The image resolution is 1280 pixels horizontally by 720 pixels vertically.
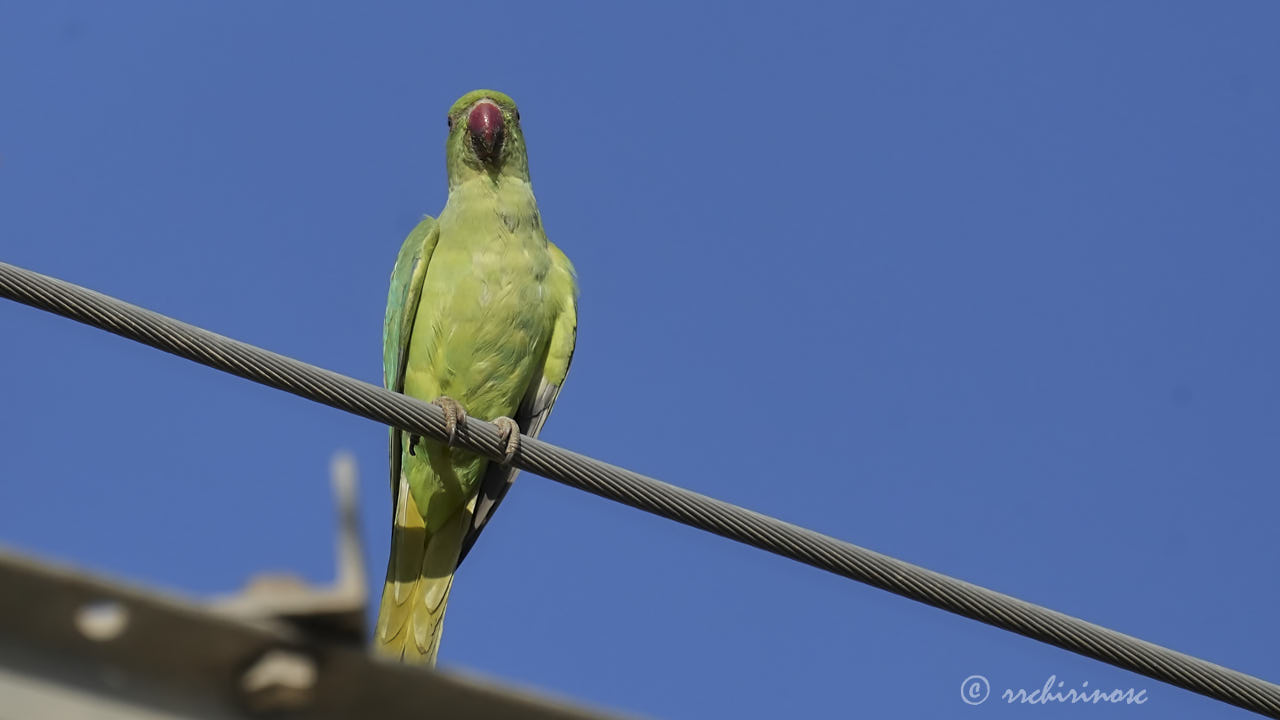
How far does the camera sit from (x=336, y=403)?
402cm

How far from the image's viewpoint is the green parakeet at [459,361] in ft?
20.9

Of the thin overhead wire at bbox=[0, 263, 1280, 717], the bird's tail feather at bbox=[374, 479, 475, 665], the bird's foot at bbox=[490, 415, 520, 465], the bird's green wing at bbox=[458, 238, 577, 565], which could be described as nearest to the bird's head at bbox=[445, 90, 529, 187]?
the bird's green wing at bbox=[458, 238, 577, 565]

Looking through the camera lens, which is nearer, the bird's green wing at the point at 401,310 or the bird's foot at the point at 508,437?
the bird's foot at the point at 508,437

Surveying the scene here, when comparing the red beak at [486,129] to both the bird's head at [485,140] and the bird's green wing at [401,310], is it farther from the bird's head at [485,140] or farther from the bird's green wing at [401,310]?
the bird's green wing at [401,310]

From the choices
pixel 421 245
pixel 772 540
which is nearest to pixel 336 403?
pixel 772 540

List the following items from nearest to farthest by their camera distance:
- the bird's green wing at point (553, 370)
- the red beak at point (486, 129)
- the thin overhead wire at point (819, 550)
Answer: the thin overhead wire at point (819, 550) → the bird's green wing at point (553, 370) → the red beak at point (486, 129)

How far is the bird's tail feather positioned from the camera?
614 centimetres

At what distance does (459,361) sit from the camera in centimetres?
652

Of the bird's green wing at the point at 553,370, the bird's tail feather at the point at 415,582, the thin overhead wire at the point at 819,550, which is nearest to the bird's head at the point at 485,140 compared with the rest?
the bird's green wing at the point at 553,370

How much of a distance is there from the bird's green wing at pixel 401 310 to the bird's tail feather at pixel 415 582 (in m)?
0.21

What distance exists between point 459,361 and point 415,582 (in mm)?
1076

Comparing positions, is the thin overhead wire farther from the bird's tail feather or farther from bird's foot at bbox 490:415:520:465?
the bird's tail feather

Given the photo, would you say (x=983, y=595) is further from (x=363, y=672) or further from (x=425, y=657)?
(x=425, y=657)

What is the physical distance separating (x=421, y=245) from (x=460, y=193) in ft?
1.53
